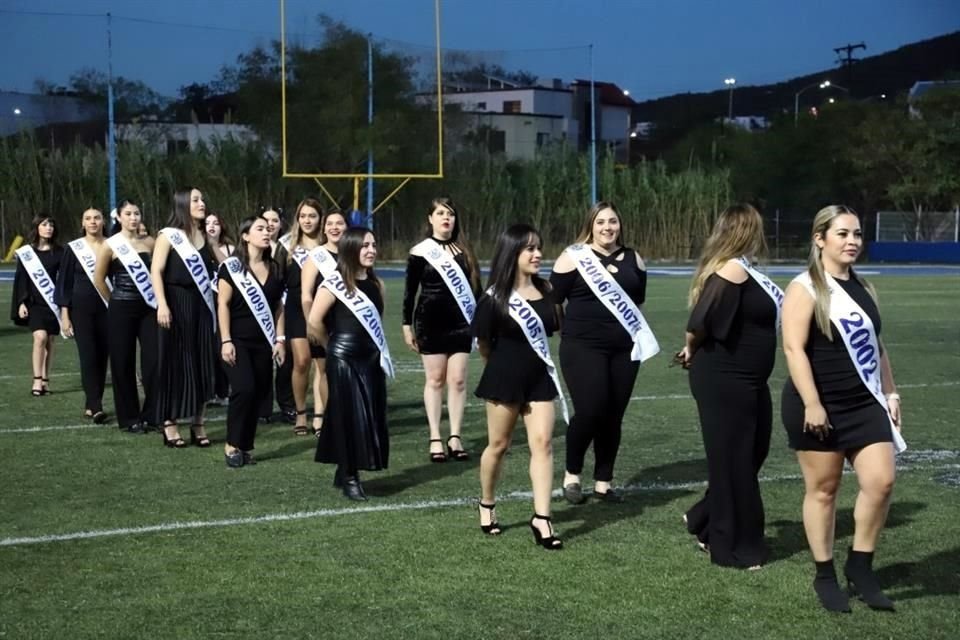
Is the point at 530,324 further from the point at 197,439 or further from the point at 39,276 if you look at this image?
the point at 39,276

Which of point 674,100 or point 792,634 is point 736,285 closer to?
point 792,634

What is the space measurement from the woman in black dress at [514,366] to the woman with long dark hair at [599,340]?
81 cm

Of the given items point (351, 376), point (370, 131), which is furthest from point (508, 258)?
point (370, 131)

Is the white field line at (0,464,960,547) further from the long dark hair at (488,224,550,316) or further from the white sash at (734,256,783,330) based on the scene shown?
the white sash at (734,256,783,330)

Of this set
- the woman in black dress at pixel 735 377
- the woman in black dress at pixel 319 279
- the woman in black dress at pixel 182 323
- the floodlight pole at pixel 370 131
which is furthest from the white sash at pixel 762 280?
the floodlight pole at pixel 370 131

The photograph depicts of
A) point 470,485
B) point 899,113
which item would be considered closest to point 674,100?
point 899,113

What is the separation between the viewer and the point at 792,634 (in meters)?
5.52

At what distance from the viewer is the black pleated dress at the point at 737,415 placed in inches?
257

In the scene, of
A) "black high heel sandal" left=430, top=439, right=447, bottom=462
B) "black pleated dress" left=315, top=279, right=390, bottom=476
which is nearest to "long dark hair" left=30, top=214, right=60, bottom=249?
"black high heel sandal" left=430, top=439, right=447, bottom=462

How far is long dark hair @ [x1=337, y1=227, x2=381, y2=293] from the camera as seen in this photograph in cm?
835

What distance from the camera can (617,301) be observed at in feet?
26.2

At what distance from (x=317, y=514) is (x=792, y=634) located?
A: 301cm

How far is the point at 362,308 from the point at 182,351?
2.26 metres

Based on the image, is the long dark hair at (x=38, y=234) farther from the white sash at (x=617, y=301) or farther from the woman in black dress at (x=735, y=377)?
the woman in black dress at (x=735, y=377)
